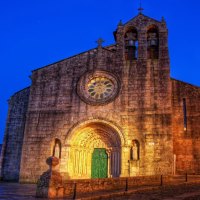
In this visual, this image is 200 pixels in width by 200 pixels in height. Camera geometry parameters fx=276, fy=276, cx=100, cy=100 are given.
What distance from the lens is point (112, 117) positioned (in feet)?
53.4

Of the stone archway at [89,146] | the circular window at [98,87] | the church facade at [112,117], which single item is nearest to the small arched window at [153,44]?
the church facade at [112,117]

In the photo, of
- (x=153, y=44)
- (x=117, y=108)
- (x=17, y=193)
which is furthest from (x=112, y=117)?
(x=17, y=193)

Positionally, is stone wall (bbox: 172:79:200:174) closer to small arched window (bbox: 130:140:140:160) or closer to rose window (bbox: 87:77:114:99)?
small arched window (bbox: 130:140:140:160)

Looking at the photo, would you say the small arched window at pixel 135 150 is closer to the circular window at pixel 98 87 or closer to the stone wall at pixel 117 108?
the stone wall at pixel 117 108

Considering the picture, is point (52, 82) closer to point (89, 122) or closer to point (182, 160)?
point (89, 122)

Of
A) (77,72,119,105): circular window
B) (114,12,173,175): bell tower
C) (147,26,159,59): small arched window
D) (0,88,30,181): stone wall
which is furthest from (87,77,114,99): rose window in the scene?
(0,88,30,181): stone wall

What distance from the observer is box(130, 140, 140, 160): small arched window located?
15281mm

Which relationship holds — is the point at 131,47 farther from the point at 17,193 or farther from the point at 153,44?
the point at 17,193

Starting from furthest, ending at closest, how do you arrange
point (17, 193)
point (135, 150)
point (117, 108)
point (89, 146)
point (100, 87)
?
1. point (100, 87)
2. point (89, 146)
3. point (117, 108)
4. point (135, 150)
5. point (17, 193)

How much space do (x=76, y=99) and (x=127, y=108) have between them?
3.31 meters

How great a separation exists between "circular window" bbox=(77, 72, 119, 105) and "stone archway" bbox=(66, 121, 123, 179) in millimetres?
1565

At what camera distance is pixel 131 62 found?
1738cm

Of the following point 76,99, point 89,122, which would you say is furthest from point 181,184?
point 76,99

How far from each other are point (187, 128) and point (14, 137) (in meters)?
11.1
